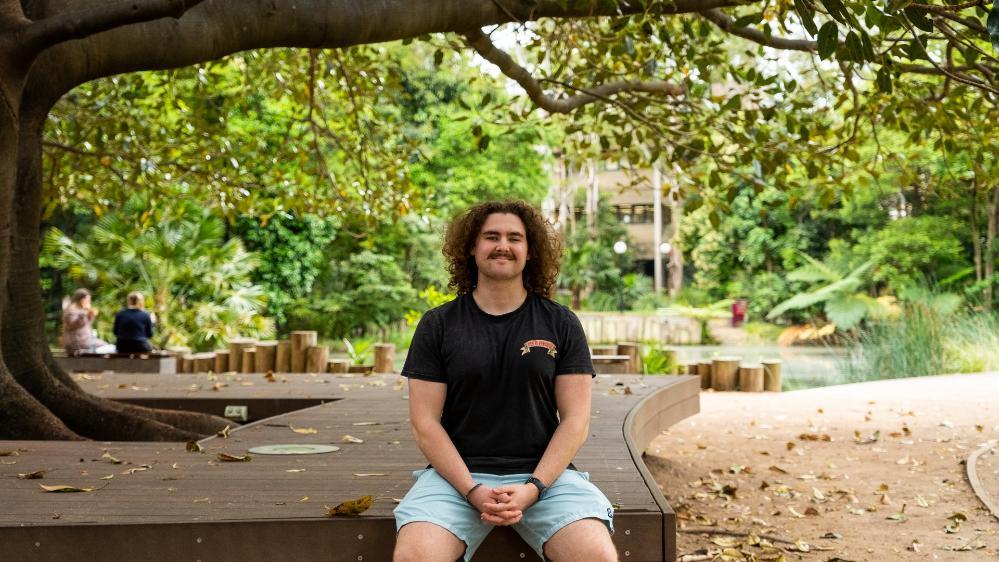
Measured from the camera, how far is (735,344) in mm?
27406

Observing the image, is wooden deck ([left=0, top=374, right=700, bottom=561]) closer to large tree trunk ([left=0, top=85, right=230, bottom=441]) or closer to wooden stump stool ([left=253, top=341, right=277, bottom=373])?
large tree trunk ([left=0, top=85, right=230, bottom=441])

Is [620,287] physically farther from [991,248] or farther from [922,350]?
[922,350]

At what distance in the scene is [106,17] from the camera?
4.27 metres

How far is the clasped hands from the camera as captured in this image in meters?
3.00

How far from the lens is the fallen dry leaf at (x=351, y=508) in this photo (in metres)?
3.25

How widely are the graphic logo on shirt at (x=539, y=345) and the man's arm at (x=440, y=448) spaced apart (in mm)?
295

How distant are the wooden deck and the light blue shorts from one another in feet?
0.46

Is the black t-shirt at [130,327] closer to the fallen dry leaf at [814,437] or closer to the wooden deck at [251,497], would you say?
the wooden deck at [251,497]

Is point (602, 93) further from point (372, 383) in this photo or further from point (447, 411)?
point (447, 411)

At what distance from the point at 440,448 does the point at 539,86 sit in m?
4.26

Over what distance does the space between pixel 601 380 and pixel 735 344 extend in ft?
63.4

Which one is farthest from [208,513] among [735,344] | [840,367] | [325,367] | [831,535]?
[735,344]

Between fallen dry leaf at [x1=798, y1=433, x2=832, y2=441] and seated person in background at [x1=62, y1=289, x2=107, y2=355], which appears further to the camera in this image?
seated person in background at [x1=62, y1=289, x2=107, y2=355]

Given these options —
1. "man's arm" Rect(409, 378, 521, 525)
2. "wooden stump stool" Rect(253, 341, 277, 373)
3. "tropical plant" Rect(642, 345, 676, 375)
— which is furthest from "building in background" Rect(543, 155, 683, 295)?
"man's arm" Rect(409, 378, 521, 525)
